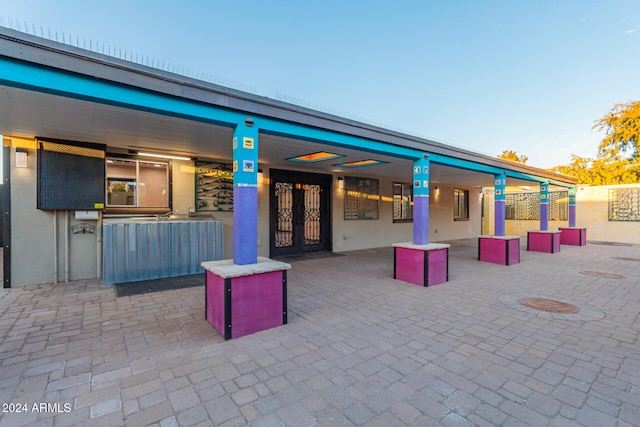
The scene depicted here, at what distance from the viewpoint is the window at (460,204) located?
12911mm

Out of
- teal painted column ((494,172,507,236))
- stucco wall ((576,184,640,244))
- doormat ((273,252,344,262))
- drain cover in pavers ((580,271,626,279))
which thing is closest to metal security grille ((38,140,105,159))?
doormat ((273,252,344,262))

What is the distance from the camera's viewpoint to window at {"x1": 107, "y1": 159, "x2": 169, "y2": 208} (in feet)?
18.1

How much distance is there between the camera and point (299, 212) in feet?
26.7

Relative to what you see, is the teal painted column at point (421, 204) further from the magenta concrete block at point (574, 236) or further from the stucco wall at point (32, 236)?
the magenta concrete block at point (574, 236)

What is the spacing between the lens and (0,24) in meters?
2.03

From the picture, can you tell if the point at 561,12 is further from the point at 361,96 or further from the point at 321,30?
the point at 361,96

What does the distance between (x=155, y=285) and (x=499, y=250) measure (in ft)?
24.4

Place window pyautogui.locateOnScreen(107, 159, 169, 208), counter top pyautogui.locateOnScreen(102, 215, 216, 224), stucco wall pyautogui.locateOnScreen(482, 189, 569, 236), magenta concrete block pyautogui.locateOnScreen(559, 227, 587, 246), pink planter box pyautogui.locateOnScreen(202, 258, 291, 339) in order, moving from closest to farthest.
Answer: pink planter box pyautogui.locateOnScreen(202, 258, 291, 339)
counter top pyautogui.locateOnScreen(102, 215, 216, 224)
window pyautogui.locateOnScreen(107, 159, 169, 208)
magenta concrete block pyautogui.locateOnScreen(559, 227, 587, 246)
stucco wall pyautogui.locateOnScreen(482, 189, 569, 236)

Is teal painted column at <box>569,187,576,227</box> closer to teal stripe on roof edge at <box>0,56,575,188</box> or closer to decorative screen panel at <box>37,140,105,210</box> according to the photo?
teal stripe on roof edge at <box>0,56,575,188</box>

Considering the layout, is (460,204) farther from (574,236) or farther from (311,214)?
(311,214)

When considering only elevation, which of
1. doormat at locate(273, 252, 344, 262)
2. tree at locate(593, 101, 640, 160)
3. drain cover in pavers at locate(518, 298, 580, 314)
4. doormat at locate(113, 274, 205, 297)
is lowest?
drain cover in pavers at locate(518, 298, 580, 314)

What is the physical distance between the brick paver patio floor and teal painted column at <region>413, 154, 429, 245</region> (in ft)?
4.14

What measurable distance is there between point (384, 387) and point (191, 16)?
903 cm

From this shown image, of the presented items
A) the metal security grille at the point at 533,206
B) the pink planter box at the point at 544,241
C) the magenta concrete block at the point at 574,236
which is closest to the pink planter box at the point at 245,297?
the pink planter box at the point at 544,241
